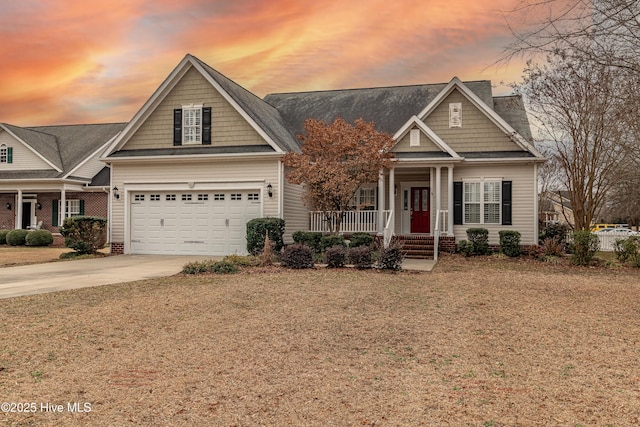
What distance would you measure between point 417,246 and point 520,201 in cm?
470

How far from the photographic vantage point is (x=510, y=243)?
712 inches

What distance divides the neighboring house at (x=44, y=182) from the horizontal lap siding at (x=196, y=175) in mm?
8128

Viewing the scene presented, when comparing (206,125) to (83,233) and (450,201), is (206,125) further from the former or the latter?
(450,201)

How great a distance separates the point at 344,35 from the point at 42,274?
11.8 meters

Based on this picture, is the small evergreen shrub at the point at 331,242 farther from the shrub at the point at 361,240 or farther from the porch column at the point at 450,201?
the porch column at the point at 450,201

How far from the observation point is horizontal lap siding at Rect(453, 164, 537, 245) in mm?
19266

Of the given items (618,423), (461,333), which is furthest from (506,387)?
(461,333)

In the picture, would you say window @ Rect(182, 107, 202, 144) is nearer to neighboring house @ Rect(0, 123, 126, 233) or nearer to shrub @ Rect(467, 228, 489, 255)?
neighboring house @ Rect(0, 123, 126, 233)

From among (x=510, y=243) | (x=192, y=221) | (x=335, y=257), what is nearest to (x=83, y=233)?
(x=192, y=221)

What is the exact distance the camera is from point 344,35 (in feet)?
55.3

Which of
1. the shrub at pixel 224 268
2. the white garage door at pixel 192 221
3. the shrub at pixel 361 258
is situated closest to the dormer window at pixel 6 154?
the white garage door at pixel 192 221

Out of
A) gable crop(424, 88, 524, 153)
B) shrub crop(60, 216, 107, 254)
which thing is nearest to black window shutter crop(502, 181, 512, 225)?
gable crop(424, 88, 524, 153)

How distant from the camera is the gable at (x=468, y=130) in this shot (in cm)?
1972

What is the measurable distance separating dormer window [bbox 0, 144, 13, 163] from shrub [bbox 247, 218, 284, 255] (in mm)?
19280
